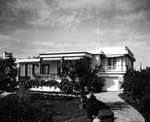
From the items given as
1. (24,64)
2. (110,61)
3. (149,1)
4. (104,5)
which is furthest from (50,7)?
(24,64)

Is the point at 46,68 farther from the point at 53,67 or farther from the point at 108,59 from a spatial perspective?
the point at 108,59

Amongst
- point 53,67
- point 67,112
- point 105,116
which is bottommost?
point 67,112

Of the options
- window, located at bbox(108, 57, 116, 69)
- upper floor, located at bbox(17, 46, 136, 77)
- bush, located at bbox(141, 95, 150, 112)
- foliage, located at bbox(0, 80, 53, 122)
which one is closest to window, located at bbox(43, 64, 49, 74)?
upper floor, located at bbox(17, 46, 136, 77)

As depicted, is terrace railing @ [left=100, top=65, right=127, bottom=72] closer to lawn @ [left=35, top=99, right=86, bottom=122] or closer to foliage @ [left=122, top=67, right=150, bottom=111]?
foliage @ [left=122, top=67, right=150, bottom=111]

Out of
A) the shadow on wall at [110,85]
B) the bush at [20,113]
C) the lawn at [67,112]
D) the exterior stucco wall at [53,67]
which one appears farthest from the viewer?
the exterior stucco wall at [53,67]

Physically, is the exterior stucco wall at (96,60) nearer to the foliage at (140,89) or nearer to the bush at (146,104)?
the foliage at (140,89)

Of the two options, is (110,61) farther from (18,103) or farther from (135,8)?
(18,103)

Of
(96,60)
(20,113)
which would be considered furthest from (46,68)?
(20,113)

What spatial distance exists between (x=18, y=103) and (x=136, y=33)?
736 inches

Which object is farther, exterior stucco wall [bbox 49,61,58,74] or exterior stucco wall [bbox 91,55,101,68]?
exterior stucco wall [bbox 49,61,58,74]

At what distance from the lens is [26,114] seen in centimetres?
480

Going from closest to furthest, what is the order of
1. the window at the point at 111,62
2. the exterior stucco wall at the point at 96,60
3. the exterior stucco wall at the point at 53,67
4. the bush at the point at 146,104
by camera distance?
the bush at the point at 146,104
the exterior stucco wall at the point at 96,60
the window at the point at 111,62
the exterior stucco wall at the point at 53,67

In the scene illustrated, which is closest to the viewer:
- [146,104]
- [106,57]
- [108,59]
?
[146,104]

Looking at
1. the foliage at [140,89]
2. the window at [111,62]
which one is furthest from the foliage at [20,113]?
the window at [111,62]
